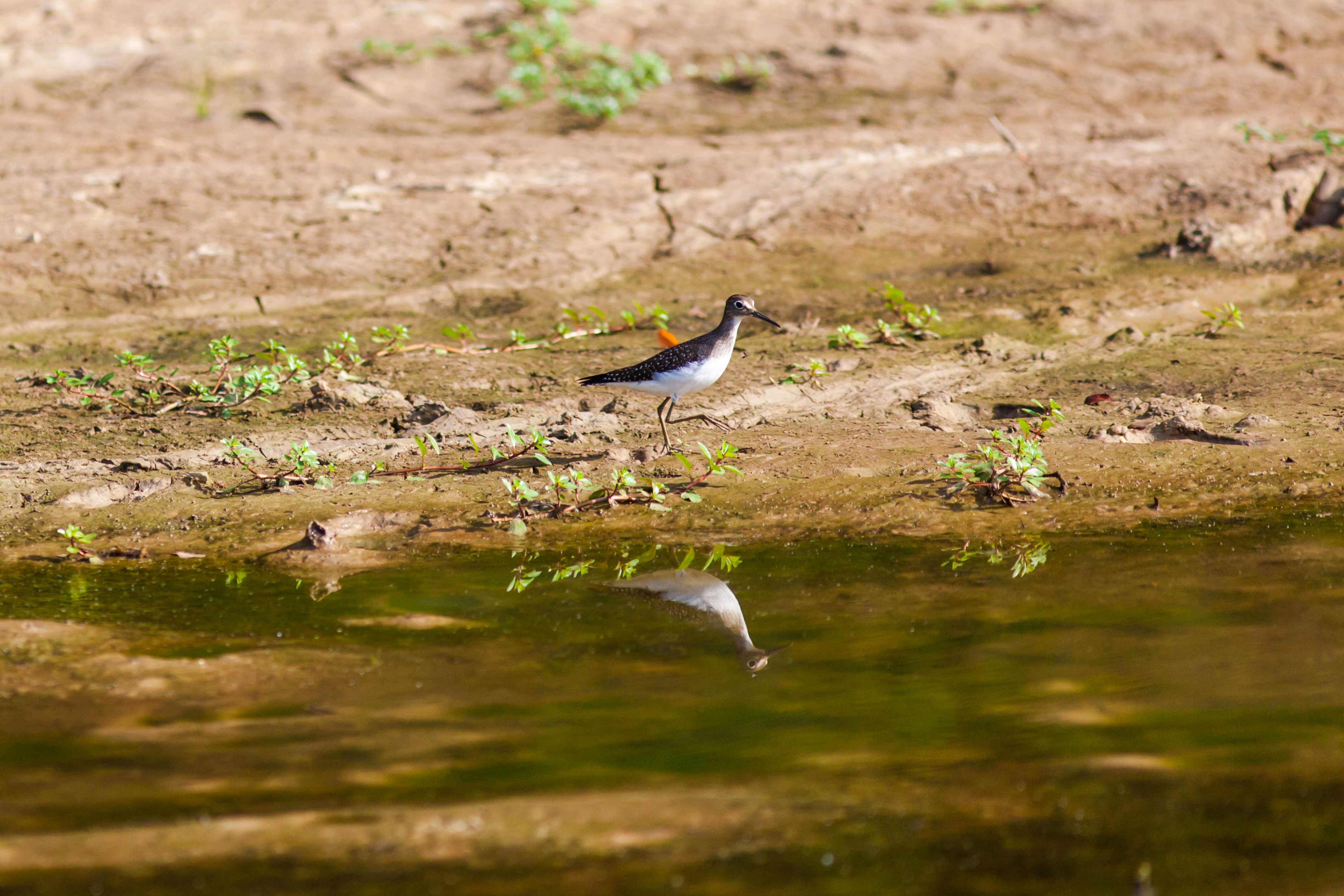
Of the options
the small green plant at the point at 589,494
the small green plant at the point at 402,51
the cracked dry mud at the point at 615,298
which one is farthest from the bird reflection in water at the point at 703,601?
the small green plant at the point at 402,51

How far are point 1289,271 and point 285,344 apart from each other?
243 inches

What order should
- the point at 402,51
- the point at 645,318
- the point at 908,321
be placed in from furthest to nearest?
the point at 402,51 < the point at 645,318 < the point at 908,321

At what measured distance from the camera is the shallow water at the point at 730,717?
255 centimetres

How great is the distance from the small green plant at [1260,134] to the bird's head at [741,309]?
4.53 metres

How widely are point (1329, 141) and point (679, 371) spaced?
5.43m

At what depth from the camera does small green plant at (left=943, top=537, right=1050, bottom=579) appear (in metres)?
4.47

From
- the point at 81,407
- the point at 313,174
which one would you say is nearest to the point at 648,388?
the point at 81,407

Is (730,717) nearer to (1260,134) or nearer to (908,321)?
(908,321)

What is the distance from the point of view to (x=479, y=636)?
3938mm

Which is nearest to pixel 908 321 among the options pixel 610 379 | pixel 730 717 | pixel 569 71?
pixel 610 379

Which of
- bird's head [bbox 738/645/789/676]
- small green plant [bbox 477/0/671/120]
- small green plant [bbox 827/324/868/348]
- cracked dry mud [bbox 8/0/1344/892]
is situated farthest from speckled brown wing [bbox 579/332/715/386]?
small green plant [bbox 477/0/671/120]

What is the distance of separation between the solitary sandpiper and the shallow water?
4.05 ft

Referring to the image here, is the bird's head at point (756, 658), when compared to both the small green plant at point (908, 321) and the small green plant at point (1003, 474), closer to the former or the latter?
the small green plant at point (1003, 474)

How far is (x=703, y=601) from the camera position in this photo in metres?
4.25
